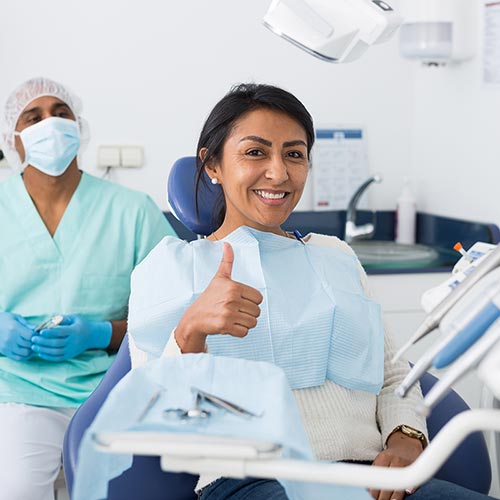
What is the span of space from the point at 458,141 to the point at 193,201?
1.26 meters

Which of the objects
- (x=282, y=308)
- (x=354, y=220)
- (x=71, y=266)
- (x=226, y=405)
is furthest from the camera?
(x=354, y=220)

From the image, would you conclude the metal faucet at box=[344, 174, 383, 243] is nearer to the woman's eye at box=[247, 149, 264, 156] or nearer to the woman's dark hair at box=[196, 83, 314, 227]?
the woman's dark hair at box=[196, 83, 314, 227]

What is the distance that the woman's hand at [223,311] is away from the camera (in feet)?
3.93

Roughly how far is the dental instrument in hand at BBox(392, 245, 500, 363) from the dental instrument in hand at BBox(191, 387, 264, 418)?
0.61 ft

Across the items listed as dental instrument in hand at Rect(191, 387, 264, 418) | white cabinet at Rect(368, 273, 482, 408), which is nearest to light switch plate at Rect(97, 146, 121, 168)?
white cabinet at Rect(368, 273, 482, 408)

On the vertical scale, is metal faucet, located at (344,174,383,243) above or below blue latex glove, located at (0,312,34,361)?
above

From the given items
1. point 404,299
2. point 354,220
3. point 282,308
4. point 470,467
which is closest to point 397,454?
point 470,467

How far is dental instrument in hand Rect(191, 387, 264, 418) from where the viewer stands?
89 centimetres

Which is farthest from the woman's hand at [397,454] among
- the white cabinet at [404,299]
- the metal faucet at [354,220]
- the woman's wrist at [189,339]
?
the metal faucet at [354,220]

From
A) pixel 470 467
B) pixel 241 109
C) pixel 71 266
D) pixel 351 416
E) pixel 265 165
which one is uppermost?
pixel 241 109

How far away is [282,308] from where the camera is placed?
150 centimetres

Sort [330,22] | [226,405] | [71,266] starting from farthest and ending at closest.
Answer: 1. [71,266]
2. [330,22]
3. [226,405]

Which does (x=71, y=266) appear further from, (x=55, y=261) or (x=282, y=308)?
(x=282, y=308)

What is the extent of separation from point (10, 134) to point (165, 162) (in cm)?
66
